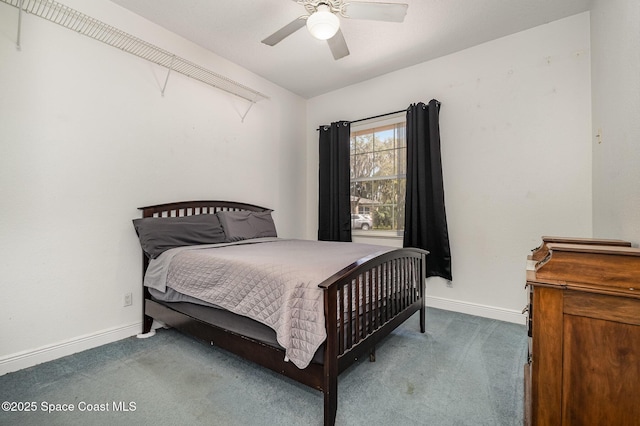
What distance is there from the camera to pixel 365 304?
5.38 feet

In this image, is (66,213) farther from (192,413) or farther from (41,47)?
(192,413)

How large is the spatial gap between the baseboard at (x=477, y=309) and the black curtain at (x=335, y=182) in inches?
49.7

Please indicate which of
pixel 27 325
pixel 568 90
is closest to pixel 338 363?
pixel 27 325

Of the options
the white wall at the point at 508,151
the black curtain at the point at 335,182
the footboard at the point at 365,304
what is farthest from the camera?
the black curtain at the point at 335,182

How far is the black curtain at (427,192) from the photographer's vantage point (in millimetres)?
2943

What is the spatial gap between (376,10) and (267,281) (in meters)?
1.85

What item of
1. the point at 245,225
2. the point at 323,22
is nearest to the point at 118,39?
the point at 323,22

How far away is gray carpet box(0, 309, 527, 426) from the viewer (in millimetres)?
1400

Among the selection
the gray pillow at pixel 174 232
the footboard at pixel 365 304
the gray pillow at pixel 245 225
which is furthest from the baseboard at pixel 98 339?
the gray pillow at pixel 245 225

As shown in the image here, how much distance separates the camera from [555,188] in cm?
247

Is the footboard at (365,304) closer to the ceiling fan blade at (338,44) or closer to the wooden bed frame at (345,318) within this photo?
the wooden bed frame at (345,318)

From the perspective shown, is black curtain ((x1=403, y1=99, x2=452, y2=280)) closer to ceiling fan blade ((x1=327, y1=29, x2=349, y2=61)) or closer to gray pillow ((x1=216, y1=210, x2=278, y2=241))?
ceiling fan blade ((x1=327, y1=29, x2=349, y2=61))

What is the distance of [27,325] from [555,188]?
4208 millimetres

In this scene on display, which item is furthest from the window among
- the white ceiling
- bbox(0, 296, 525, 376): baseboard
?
bbox(0, 296, 525, 376): baseboard
